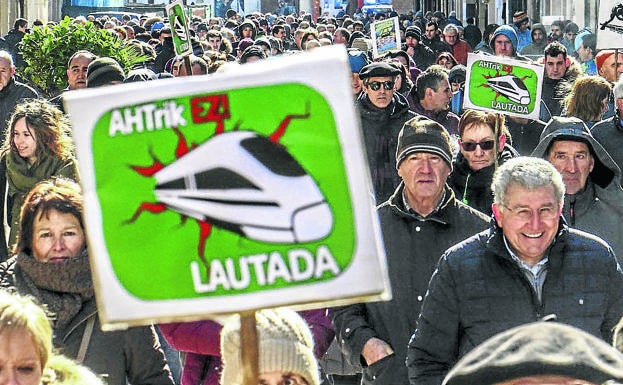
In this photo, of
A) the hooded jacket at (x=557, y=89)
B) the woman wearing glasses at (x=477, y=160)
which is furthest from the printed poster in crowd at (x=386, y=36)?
the woman wearing glasses at (x=477, y=160)

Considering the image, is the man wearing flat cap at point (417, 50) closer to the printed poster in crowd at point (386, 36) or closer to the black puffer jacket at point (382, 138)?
the printed poster in crowd at point (386, 36)

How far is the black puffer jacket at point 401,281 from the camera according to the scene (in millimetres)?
5840

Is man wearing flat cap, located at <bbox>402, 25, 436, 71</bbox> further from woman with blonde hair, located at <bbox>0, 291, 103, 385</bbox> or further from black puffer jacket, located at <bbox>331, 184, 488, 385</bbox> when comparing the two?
woman with blonde hair, located at <bbox>0, 291, 103, 385</bbox>

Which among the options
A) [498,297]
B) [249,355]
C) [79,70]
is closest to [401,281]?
[498,297]

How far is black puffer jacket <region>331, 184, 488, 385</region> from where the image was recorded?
19.2ft

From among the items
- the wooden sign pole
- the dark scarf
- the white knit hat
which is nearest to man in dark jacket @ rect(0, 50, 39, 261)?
the dark scarf

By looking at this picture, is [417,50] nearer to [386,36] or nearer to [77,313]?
[386,36]

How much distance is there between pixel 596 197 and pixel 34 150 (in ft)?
9.55

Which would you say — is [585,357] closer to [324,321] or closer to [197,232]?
[197,232]

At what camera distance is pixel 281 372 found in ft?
13.1

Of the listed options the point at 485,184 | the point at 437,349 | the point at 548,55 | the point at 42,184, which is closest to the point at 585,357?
the point at 437,349

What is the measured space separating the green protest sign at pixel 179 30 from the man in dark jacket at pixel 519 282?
809 centimetres

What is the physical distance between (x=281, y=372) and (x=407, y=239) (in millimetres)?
2097

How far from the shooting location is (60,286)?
16.3 feet
